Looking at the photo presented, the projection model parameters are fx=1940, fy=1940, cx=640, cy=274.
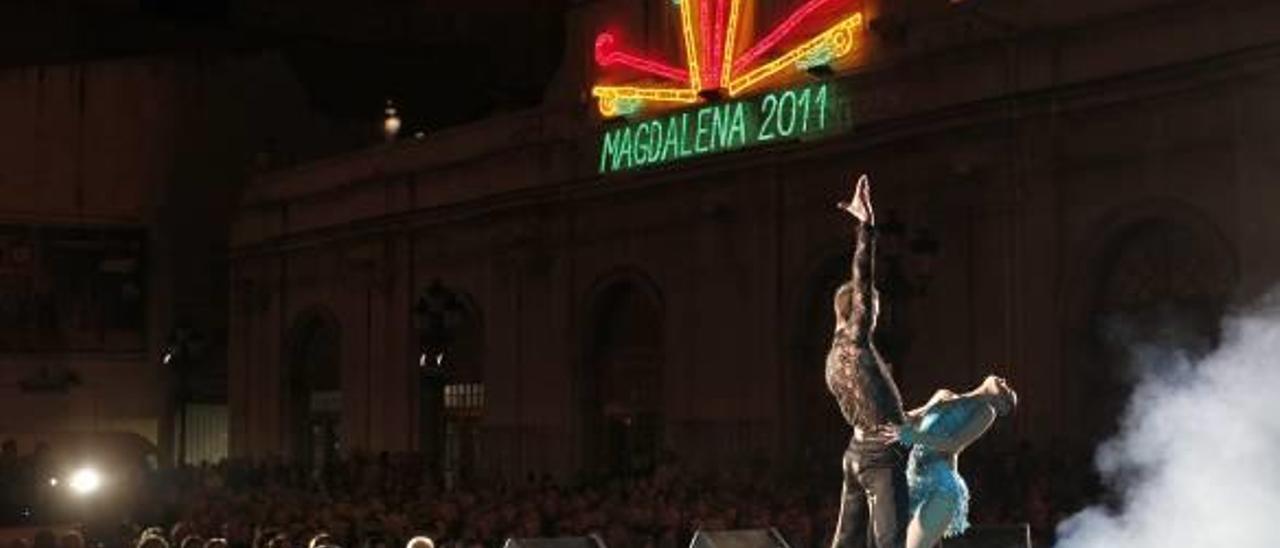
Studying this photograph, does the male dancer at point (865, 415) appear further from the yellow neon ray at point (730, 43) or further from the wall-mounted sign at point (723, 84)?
the yellow neon ray at point (730, 43)

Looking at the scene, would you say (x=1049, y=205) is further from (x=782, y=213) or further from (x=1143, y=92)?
(x=782, y=213)

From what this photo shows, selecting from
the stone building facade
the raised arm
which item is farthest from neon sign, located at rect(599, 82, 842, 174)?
the raised arm

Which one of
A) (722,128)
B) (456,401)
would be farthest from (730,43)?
(456,401)

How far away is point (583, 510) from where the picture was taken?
20.7 meters

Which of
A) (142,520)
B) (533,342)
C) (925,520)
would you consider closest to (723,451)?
(533,342)

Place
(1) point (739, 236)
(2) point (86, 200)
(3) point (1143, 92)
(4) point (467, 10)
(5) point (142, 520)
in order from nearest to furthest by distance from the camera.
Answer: (3) point (1143, 92) → (5) point (142, 520) → (1) point (739, 236) → (2) point (86, 200) → (4) point (467, 10)

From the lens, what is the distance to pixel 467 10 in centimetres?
4962

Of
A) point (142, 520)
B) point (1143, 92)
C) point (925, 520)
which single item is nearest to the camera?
point (925, 520)

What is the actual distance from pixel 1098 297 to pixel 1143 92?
2644 mm

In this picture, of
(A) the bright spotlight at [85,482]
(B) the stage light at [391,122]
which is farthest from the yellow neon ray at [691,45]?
(B) the stage light at [391,122]

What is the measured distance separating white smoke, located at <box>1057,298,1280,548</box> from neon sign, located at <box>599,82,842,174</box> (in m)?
9.51

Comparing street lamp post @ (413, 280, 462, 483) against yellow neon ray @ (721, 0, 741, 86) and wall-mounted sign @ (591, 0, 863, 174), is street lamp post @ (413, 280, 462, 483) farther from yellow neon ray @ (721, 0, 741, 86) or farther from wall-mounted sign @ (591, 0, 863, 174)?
yellow neon ray @ (721, 0, 741, 86)

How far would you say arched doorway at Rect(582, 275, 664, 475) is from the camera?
3177 cm

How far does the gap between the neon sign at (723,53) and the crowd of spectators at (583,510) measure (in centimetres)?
603
